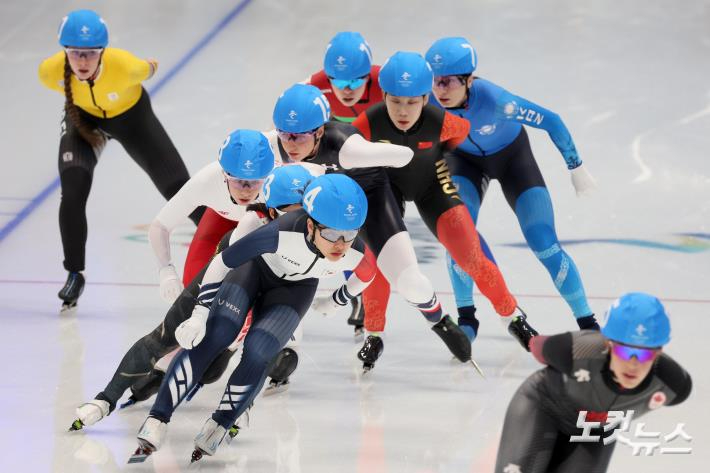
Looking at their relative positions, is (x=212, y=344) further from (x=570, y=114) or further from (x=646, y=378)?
(x=570, y=114)

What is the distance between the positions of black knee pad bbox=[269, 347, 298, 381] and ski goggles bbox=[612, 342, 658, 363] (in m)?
2.25

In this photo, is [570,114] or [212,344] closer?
[212,344]

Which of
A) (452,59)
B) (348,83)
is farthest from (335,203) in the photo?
(348,83)

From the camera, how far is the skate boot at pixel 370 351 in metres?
6.06

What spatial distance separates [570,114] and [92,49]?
15.8 feet

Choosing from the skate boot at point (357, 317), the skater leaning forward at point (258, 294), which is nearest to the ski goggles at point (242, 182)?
the skater leaning forward at point (258, 294)

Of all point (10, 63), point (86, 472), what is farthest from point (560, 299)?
point (10, 63)

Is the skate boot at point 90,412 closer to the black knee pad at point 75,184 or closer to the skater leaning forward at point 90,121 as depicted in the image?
the skater leaning forward at point 90,121

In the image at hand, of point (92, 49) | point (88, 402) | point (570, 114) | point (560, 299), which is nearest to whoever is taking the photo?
point (88, 402)

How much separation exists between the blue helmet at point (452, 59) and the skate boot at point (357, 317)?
1342mm

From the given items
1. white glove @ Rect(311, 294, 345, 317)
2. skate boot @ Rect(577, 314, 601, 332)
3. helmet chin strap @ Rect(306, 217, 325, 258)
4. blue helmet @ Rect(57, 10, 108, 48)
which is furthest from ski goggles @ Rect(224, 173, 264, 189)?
skate boot @ Rect(577, 314, 601, 332)

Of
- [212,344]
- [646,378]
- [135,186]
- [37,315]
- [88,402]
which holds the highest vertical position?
[646,378]

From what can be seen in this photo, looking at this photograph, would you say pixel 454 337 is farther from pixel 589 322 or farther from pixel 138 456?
pixel 138 456

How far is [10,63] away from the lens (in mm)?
11227
